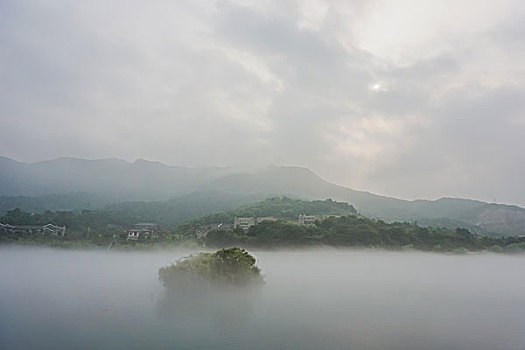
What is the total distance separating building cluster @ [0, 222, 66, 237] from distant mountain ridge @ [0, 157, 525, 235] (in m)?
22.8

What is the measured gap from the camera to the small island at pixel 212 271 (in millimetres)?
28734

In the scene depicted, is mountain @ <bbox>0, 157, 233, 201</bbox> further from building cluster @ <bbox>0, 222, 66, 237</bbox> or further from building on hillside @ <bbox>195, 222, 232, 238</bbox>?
building on hillside @ <bbox>195, 222, 232, 238</bbox>

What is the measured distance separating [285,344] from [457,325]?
11672 millimetres

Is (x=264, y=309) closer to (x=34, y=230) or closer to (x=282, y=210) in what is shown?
(x=34, y=230)

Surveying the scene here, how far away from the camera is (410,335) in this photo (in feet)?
67.1

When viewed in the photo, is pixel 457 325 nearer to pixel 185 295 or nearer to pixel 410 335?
pixel 410 335

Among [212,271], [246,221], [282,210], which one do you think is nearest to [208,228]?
[246,221]

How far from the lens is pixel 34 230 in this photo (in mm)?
53094

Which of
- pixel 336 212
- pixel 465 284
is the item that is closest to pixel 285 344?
pixel 465 284

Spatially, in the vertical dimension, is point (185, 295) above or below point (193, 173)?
below

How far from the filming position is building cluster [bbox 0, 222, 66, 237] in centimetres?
5206

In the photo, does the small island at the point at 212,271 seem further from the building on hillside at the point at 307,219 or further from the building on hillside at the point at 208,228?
the building on hillside at the point at 307,219

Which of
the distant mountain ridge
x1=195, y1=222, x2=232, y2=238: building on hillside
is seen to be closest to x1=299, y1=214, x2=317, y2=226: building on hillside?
x1=195, y1=222, x2=232, y2=238: building on hillside

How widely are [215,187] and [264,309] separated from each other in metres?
105
